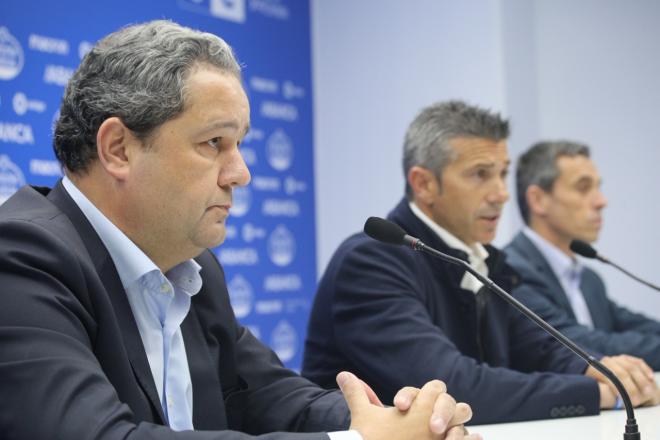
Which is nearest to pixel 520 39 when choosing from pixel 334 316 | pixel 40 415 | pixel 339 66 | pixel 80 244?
pixel 339 66

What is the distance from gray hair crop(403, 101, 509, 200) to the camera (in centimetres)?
295

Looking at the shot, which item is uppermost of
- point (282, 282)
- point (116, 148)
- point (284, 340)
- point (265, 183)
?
point (116, 148)

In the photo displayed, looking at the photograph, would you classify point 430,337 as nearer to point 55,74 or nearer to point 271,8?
point 55,74

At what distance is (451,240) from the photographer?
2.83 m

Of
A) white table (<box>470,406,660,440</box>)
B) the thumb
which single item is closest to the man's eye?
the thumb

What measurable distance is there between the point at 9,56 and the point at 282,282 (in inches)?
67.2

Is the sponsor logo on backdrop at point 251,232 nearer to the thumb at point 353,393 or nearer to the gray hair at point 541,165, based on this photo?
the gray hair at point 541,165

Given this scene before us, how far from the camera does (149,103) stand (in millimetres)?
1688

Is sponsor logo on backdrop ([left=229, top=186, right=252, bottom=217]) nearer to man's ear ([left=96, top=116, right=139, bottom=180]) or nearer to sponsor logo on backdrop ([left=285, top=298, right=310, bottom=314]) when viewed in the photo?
sponsor logo on backdrop ([left=285, top=298, right=310, bottom=314])

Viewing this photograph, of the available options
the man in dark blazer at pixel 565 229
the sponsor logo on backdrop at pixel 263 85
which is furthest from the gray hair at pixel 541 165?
the sponsor logo on backdrop at pixel 263 85

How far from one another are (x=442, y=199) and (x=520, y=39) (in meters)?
1.92

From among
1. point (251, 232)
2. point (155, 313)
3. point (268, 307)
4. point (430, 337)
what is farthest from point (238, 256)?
point (155, 313)

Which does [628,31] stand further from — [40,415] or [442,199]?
[40,415]

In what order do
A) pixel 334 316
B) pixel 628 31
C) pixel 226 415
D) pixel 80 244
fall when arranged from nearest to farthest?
pixel 80 244 → pixel 226 415 → pixel 334 316 → pixel 628 31
